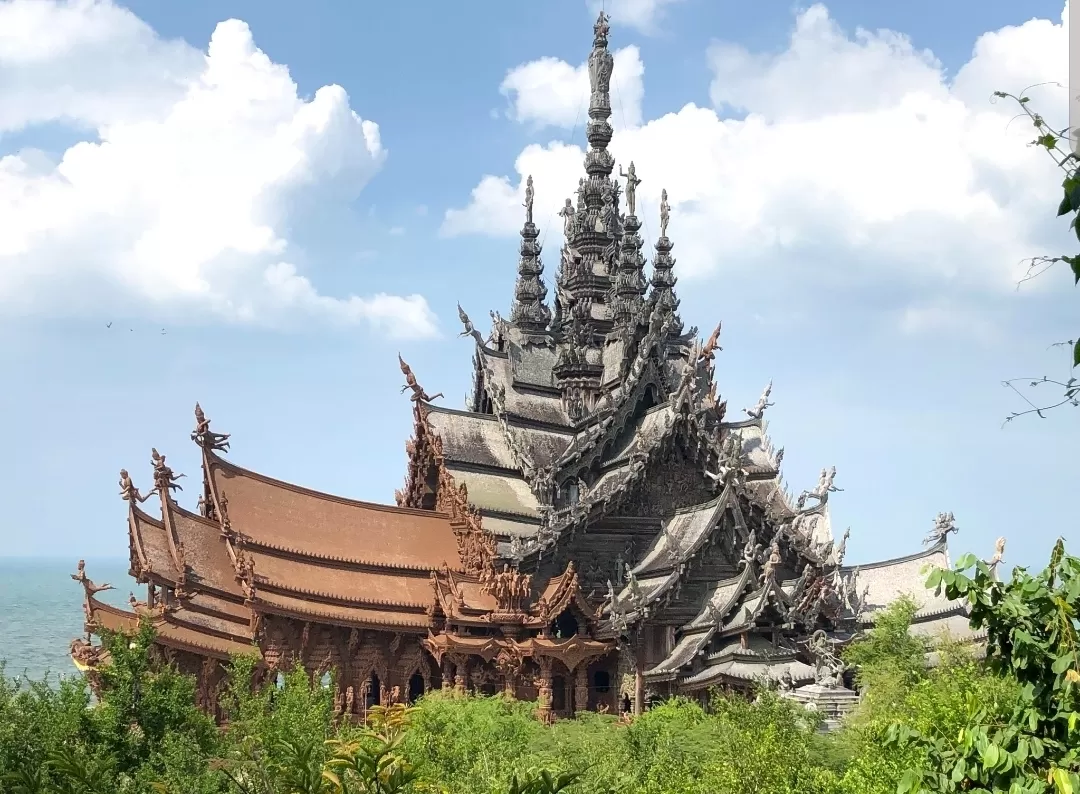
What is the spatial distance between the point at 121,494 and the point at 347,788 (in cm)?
1766

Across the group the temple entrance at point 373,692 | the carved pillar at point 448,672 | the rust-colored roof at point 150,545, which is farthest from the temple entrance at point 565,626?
the rust-colored roof at point 150,545

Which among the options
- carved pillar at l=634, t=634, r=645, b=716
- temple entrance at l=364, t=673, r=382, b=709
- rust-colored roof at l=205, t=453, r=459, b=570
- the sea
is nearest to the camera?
carved pillar at l=634, t=634, r=645, b=716

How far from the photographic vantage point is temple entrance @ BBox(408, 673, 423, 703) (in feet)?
97.5

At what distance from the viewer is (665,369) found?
35938 millimetres

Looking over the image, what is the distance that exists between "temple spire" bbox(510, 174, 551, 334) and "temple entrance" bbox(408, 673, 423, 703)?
19.2m

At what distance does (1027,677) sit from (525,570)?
23.6 m

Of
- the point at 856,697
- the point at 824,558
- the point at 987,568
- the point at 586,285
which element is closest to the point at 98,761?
the point at 987,568

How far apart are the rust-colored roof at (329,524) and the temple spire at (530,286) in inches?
610

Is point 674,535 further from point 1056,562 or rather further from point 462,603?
point 1056,562

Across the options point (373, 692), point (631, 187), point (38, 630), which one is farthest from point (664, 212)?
point (38, 630)

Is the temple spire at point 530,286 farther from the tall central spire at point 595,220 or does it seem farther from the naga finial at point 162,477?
the naga finial at point 162,477

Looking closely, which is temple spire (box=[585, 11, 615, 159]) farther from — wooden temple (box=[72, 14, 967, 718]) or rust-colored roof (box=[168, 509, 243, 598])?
rust-colored roof (box=[168, 509, 243, 598])

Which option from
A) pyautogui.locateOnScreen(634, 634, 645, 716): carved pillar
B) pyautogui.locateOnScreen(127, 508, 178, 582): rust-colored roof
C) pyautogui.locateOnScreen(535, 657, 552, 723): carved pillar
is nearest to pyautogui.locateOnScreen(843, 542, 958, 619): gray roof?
pyautogui.locateOnScreen(634, 634, 645, 716): carved pillar

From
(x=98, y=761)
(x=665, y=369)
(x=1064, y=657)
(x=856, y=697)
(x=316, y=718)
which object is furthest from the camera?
(x=665, y=369)
